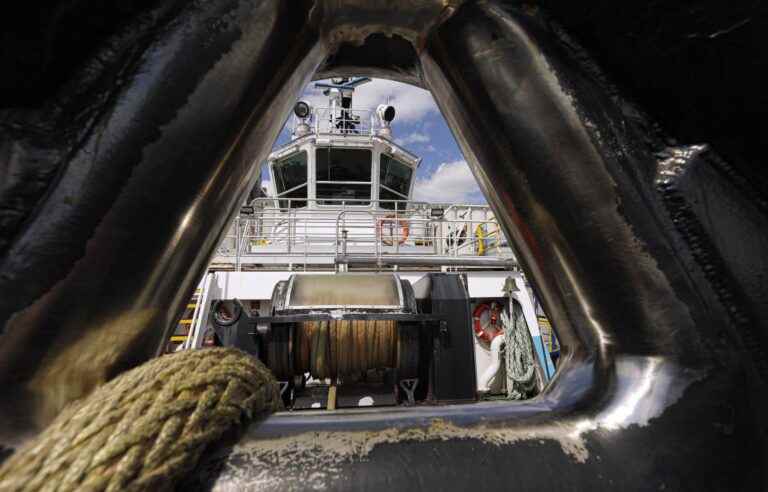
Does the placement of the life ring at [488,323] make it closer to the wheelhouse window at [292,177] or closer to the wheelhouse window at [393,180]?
the wheelhouse window at [393,180]

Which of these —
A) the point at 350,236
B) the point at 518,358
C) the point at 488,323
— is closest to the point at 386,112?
the point at 350,236

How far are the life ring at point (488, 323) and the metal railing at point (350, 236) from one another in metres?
0.70

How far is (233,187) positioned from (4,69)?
11.9 inches

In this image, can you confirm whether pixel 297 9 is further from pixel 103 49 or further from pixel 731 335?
pixel 731 335

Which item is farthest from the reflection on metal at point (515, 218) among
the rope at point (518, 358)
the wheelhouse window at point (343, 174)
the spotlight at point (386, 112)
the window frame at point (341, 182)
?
the spotlight at point (386, 112)

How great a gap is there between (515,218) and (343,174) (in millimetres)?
8187

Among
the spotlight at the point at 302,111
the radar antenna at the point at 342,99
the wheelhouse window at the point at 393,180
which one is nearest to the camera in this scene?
the wheelhouse window at the point at 393,180

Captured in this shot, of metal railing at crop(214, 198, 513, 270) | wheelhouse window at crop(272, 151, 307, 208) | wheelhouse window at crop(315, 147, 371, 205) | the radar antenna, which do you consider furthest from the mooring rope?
the radar antenna

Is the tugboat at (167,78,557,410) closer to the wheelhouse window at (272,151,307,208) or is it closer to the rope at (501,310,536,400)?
the rope at (501,310,536,400)

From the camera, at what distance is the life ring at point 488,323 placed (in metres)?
5.13

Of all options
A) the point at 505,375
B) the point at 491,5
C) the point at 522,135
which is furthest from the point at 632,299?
the point at 505,375

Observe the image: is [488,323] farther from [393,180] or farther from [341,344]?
[393,180]

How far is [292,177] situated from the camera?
8898 millimetres

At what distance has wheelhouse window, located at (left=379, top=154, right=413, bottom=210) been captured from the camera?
8.82m
